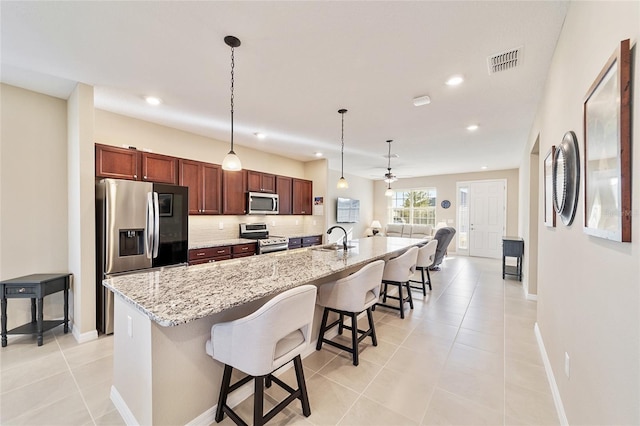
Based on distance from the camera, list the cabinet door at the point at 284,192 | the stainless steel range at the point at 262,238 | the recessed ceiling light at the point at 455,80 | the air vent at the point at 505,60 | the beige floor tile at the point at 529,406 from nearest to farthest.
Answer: the beige floor tile at the point at 529,406 → the air vent at the point at 505,60 → the recessed ceiling light at the point at 455,80 → the stainless steel range at the point at 262,238 → the cabinet door at the point at 284,192

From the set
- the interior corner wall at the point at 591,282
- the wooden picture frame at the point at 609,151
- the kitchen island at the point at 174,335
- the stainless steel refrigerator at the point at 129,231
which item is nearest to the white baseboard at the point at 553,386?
the interior corner wall at the point at 591,282

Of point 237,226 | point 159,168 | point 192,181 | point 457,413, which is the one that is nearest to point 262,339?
point 457,413

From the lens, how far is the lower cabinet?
151 inches

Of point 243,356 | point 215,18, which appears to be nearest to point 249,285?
point 243,356

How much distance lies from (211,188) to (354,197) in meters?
5.36

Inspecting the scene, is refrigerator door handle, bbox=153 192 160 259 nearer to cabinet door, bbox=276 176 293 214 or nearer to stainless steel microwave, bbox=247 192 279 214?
stainless steel microwave, bbox=247 192 279 214

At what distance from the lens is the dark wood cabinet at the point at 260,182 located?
4968mm

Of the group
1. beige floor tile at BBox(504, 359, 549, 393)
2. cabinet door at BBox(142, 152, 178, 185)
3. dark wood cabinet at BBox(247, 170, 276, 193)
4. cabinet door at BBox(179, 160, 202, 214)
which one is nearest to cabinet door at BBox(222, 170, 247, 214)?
dark wood cabinet at BBox(247, 170, 276, 193)

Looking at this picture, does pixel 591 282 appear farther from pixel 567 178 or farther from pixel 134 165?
pixel 134 165

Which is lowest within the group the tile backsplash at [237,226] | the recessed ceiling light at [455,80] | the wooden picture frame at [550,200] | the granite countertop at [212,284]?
the granite countertop at [212,284]

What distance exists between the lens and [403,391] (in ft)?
6.54

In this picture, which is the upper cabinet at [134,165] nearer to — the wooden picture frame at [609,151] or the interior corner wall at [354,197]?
the wooden picture frame at [609,151]

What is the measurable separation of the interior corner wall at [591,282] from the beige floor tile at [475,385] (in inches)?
14.5

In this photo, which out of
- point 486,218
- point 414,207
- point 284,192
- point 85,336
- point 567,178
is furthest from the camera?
point 414,207
